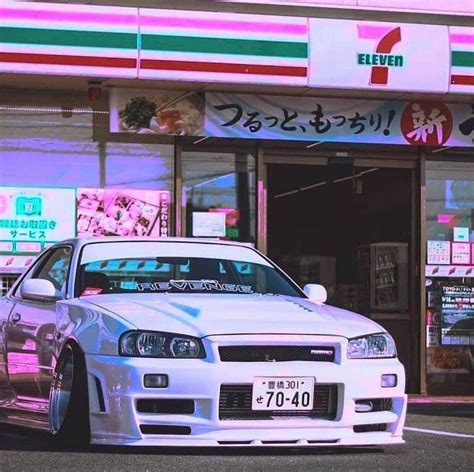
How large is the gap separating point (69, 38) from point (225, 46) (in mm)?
1620

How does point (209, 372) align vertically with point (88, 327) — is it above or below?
below

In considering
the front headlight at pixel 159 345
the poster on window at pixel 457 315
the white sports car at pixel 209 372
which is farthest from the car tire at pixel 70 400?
the poster on window at pixel 457 315

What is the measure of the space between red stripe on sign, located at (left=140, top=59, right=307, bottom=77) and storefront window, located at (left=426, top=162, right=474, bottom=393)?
2.61 m

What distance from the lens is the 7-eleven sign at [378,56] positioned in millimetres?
10945

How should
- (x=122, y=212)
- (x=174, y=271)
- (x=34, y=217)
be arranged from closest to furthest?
(x=174, y=271) → (x=34, y=217) → (x=122, y=212)

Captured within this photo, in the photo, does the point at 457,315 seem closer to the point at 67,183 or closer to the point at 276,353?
the point at 67,183

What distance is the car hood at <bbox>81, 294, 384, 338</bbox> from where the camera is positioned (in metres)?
5.44

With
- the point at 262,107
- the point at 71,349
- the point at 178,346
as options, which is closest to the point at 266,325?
the point at 178,346

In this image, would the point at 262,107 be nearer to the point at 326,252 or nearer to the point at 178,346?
the point at 326,252

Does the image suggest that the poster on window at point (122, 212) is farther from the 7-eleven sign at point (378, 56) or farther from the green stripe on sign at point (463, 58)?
the green stripe on sign at point (463, 58)

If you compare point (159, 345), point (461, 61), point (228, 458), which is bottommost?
point (228, 458)

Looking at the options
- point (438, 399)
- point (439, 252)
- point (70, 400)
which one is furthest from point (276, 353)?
point (439, 252)

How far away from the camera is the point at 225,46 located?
10.7 meters

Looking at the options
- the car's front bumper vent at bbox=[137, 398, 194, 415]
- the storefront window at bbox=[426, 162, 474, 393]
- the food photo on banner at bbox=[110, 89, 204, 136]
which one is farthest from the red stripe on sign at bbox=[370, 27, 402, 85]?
the car's front bumper vent at bbox=[137, 398, 194, 415]
